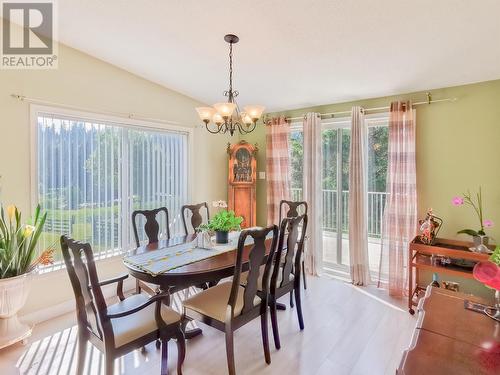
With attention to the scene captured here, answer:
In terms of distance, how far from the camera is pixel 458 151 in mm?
2986

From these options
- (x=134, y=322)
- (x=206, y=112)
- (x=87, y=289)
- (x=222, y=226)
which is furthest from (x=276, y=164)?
(x=87, y=289)

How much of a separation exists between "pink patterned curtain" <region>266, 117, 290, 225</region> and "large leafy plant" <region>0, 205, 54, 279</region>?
2.83m

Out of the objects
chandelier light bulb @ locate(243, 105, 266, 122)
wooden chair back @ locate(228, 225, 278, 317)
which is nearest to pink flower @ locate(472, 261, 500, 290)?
wooden chair back @ locate(228, 225, 278, 317)

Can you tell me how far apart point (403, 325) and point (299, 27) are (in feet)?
9.45

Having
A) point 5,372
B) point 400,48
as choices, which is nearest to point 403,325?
point 400,48

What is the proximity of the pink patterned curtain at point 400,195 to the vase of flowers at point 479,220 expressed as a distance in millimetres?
434

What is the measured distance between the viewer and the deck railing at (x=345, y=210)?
12.1ft

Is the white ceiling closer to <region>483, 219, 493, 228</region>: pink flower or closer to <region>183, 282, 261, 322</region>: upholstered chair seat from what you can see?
<region>483, 219, 493, 228</region>: pink flower

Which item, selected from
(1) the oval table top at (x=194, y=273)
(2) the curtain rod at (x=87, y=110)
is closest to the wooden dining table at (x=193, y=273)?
(1) the oval table top at (x=194, y=273)

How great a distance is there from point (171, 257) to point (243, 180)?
91.7 inches

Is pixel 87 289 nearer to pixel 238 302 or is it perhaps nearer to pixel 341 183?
pixel 238 302

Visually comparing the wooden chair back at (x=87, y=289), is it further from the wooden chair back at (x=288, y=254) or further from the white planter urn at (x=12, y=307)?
the wooden chair back at (x=288, y=254)

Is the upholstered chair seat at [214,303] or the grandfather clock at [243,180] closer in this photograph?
the upholstered chair seat at [214,303]

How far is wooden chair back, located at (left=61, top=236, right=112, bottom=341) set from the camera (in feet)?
5.14
